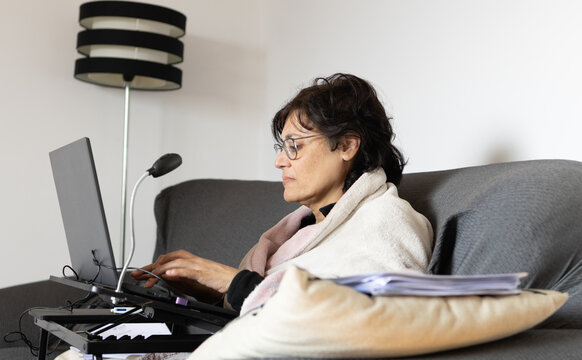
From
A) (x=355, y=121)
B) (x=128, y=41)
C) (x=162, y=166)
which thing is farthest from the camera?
(x=128, y=41)

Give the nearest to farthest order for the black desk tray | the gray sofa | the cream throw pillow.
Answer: the cream throw pillow, the gray sofa, the black desk tray

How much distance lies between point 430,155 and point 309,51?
1.07 metres

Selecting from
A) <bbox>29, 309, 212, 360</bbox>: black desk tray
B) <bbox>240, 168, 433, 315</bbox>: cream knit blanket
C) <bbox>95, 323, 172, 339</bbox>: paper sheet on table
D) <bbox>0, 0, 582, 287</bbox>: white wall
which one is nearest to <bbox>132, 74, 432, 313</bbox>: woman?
<bbox>240, 168, 433, 315</bbox>: cream knit blanket

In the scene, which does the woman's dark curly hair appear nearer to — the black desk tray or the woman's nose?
the woman's nose

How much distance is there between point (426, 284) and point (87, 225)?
0.93 meters

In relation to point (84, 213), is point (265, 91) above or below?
above

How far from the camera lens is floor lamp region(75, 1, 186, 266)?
2.97 metres

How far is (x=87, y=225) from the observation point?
1639 mm

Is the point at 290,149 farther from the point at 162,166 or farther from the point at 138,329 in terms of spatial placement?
the point at 138,329

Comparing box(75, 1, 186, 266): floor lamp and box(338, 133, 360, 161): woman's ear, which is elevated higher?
Result: box(75, 1, 186, 266): floor lamp

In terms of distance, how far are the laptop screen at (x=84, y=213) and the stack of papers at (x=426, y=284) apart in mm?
714

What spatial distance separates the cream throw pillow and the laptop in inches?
20.4

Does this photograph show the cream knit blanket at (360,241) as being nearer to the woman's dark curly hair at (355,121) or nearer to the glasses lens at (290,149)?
the woman's dark curly hair at (355,121)

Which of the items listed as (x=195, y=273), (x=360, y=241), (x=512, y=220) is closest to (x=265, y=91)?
(x=195, y=273)
